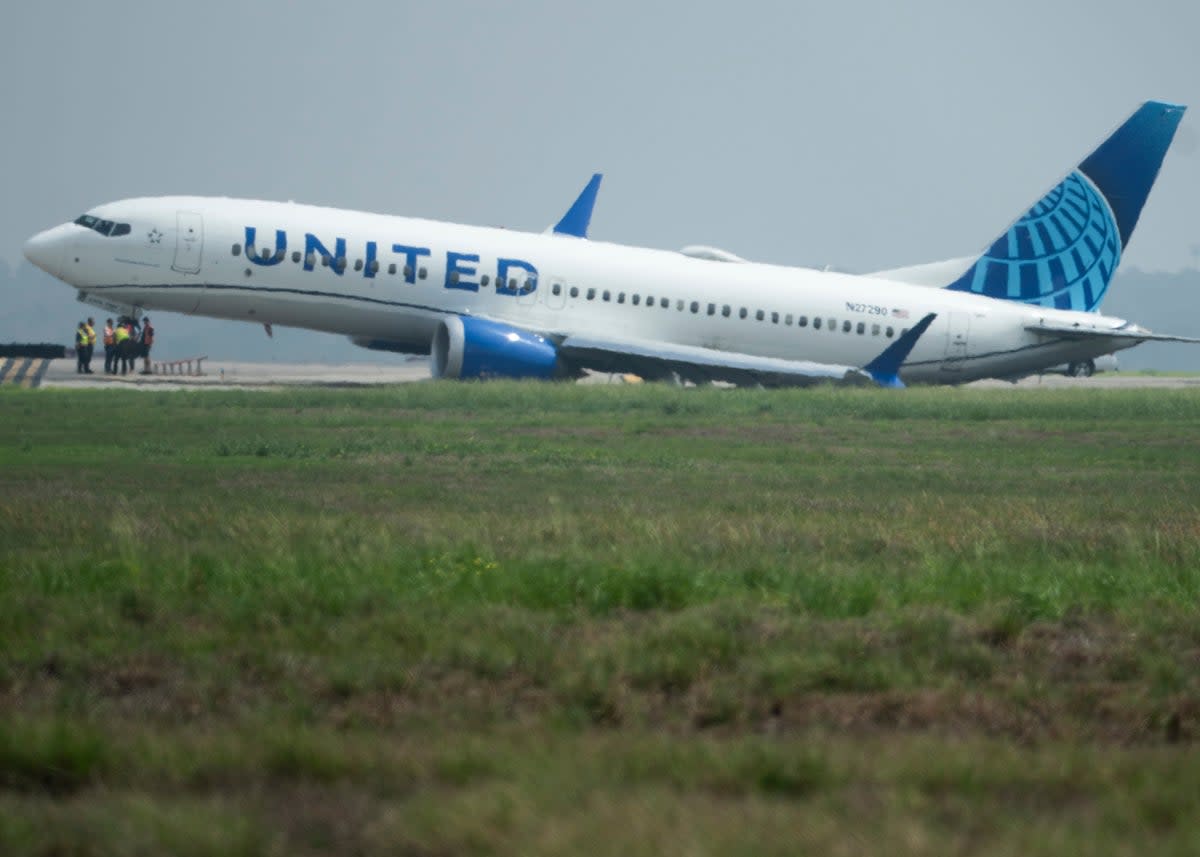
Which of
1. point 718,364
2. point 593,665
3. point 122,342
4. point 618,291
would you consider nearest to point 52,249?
point 122,342

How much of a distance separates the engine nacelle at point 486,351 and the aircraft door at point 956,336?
10390 mm

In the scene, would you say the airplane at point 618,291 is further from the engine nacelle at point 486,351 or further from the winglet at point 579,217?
the winglet at point 579,217

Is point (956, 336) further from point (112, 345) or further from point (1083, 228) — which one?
point (112, 345)

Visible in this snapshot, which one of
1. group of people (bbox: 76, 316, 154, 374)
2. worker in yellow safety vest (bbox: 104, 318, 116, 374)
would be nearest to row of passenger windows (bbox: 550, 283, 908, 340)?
group of people (bbox: 76, 316, 154, 374)

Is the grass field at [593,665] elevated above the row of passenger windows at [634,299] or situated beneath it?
situated beneath

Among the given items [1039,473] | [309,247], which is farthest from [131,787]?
[309,247]

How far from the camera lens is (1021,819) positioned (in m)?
5.90

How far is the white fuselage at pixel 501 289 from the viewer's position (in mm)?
39500

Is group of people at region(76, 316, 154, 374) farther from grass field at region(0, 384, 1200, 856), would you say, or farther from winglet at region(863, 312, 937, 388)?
grass field at region(0, 384, 1200, 856)

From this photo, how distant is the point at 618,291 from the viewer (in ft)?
141

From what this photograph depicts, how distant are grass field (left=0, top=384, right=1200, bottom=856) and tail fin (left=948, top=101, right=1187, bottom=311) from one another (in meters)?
28.4

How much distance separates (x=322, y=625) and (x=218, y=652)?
817mm

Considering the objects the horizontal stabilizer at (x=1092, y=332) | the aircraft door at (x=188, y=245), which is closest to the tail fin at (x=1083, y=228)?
the horizontal stabilizer at (x=1092, y=332)

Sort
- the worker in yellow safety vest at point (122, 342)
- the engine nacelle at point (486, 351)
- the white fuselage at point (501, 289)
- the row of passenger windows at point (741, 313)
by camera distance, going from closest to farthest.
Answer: the white fuselage at point (501, 289) < the engine nacelle at point (486, 351) < the row of passenger windows at point (741, 313) < the worker in yellow safety vest at point (122, 342)
